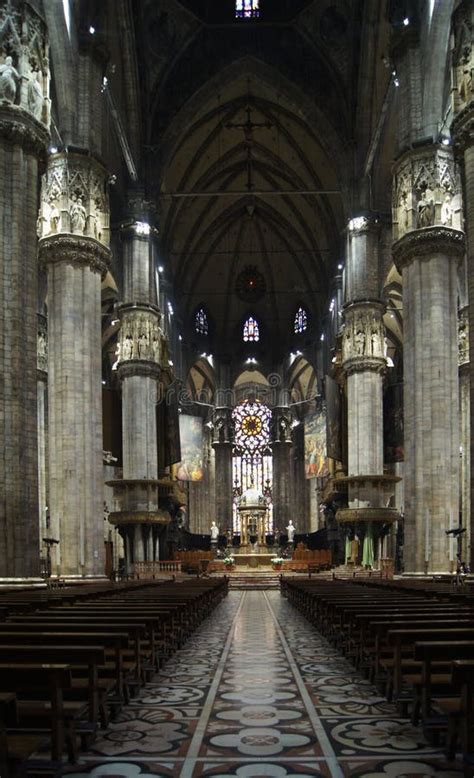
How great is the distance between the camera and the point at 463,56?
18.7 m

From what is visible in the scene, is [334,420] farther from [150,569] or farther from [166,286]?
[166,286]

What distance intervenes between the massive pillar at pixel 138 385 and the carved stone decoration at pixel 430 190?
1620cm

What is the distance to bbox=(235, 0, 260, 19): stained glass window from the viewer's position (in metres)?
44.5

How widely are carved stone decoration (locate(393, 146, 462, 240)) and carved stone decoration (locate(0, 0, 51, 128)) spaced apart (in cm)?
1242

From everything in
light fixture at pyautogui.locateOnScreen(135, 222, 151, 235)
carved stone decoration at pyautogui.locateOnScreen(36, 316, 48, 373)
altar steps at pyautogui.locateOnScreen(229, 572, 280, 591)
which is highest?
Result: light fixture at pyautogui.locateOnScreen(135, 222, 151, 235)

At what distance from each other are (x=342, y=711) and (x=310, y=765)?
206 cm

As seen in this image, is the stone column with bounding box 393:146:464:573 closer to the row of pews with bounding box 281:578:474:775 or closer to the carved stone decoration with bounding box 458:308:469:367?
the carved stone decoration with bounding box 458:308:469:367

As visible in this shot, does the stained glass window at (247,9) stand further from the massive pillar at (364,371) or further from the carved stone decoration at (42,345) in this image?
the carved stone decoration at (42,345)

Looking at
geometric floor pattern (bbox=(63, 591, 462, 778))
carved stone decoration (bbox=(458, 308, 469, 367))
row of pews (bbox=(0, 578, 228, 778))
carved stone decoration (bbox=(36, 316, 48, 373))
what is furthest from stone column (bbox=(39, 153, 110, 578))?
row of pews (bbox=(0, 578, 228, 778))

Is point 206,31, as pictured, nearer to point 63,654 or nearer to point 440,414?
point 440,414

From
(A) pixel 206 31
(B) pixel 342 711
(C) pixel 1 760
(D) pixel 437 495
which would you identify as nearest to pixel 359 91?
(A) pixel 206 31

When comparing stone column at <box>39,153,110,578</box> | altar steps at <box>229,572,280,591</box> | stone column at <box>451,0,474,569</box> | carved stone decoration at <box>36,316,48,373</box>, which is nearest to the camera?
stone column at <box>451,0,474,569</box>

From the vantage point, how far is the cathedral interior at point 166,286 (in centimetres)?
1398

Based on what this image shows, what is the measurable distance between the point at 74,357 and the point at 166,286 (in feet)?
78.2
